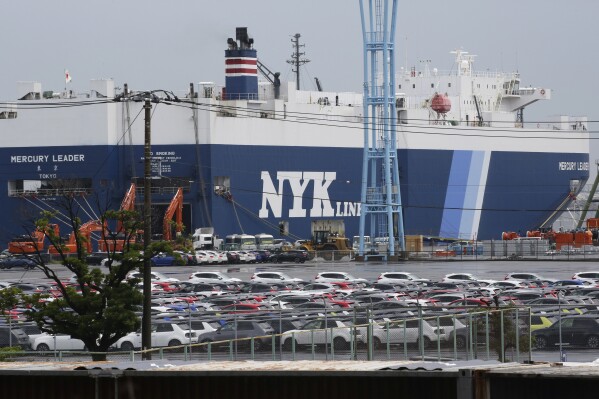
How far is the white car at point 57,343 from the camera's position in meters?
27.1

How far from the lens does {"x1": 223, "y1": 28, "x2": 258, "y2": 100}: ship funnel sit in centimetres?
Answer: 7331

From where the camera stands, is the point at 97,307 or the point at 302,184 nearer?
the point at 97,307

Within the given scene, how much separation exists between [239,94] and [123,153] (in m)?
7.80

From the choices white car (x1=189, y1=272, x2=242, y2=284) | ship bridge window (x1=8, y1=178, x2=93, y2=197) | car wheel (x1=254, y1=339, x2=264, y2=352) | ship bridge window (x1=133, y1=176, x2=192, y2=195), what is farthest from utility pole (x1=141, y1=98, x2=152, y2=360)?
ship bridge window (x1=133, y1=176, x2=192, y2=195)

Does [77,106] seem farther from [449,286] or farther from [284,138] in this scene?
[449,286]

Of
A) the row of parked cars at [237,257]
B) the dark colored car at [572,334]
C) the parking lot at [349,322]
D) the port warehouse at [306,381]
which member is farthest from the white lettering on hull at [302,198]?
the port warehouse at [306,381]

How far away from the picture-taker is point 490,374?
1065cm

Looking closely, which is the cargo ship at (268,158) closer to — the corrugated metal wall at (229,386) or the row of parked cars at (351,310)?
the row of parked cars at (351,310)

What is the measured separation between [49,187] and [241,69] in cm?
1218

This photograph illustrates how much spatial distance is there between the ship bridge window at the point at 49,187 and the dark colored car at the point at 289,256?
1139 centimetres

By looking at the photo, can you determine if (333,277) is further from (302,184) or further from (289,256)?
(302,184)

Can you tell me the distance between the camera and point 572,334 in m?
21.7

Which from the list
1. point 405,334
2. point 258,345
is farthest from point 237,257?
point 405,334

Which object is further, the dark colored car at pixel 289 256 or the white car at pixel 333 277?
the dark colored car at pixel 289 256
